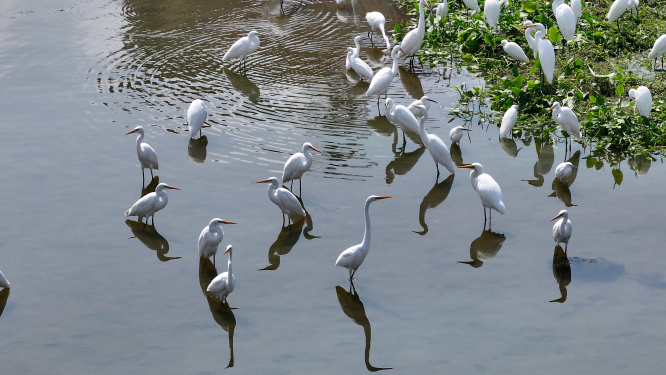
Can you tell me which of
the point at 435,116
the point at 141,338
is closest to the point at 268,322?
the point at 141,338

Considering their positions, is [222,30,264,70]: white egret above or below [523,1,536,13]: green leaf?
below

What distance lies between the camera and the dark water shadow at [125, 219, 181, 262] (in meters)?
7.03

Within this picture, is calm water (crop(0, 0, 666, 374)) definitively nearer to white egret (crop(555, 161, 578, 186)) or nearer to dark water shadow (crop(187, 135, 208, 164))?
dark water shadow (crop(187, 135, 208, 164))

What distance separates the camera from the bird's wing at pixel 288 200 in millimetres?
7312

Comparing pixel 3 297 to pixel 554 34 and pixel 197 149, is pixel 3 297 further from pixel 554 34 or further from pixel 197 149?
pixel 554 34

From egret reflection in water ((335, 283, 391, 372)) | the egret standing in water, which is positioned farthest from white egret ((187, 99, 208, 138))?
egret reflection in water ((335, 283, 391, 372))

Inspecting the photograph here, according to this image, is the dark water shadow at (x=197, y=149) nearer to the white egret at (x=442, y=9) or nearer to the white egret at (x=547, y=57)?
the white egret at (x=547, y=57)

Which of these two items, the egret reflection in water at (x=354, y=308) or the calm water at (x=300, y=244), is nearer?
the calm water at (x=300, y=244)

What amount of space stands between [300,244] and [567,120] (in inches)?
170

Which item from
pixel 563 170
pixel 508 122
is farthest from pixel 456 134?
pixel 563 170

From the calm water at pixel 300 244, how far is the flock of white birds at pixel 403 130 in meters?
0.27

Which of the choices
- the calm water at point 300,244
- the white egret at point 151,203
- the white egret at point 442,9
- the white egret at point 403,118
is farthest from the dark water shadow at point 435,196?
the white egret at point 442,9

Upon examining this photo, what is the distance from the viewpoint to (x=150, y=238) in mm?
7293

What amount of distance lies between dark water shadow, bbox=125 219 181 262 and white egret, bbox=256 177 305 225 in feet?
4.05
